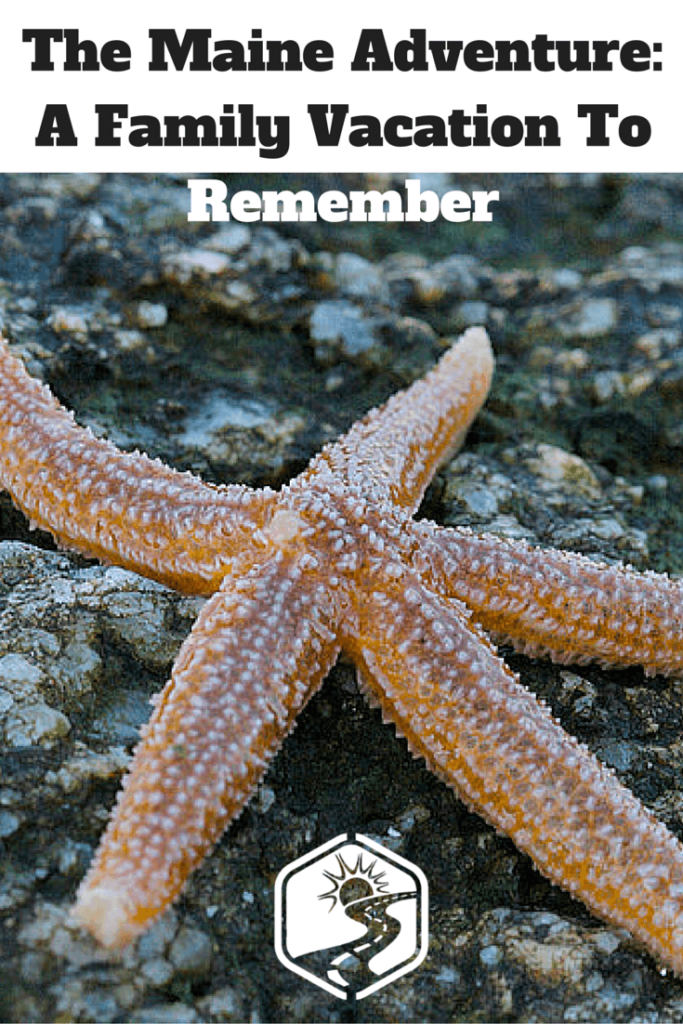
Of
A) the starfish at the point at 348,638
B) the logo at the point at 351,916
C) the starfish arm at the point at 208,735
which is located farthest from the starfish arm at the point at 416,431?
the logo at the point at 351,916

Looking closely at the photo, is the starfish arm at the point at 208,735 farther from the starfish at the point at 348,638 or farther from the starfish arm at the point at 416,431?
the starfish arm at the point at 416,431

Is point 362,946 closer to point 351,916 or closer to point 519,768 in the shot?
point 351,916

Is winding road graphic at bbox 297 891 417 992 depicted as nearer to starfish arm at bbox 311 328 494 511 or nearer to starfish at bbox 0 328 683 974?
starfish at bbox 0 328 683 974

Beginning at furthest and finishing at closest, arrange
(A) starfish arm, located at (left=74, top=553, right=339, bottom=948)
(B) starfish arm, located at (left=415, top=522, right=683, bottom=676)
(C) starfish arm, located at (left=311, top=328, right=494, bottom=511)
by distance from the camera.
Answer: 1. (C) starfish arm, located at (left=311, top=328, right=494, bottom=511)
2. (B) starfish arm, located at (left=415, top=522, right=683, bottom=676)
3. (A) starfish arm, located at (left=74, top=553, right=339, bottom=948)

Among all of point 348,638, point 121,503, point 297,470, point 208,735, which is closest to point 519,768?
point 348,638

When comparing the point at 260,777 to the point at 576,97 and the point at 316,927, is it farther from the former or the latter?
the point at 576,97

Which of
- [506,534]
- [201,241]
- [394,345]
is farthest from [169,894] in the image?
[201,241]

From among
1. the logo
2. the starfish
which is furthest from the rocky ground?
the starfish
